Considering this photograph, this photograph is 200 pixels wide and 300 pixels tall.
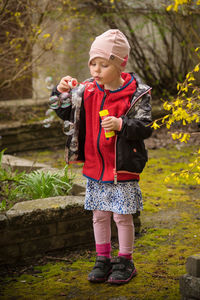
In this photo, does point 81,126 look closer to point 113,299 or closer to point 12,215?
point 12,215

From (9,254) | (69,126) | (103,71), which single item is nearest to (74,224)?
(9,254)

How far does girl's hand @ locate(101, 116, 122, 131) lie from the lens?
3.10m

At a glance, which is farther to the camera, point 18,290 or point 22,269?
point 22,269

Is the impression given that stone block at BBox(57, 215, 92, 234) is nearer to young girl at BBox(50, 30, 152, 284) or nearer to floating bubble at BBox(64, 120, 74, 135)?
young girl at BBox(50, 30, 152, 284)

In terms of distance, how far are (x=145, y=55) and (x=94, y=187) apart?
672 centimetres

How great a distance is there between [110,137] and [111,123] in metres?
0.16

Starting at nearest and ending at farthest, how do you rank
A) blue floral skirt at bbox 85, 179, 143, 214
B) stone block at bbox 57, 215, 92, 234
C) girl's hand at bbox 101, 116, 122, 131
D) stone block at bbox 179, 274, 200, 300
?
stone block at bbox 179, 274, 200, 300 < girl's hand at bbox 101, 116, 122, 131 < blue floral skirt at bbox 85, 179, 143, 214 < stone block at bbox 57, 215, 92, 234

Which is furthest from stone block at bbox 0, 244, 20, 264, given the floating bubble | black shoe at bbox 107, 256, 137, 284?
the floating bubble

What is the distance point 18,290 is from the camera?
3291mm

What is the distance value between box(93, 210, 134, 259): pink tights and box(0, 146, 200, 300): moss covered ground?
8.9 inches

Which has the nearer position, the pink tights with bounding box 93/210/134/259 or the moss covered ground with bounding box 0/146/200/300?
the moss covered ground with bounding box 0/146/200/300

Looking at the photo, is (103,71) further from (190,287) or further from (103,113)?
(190,287)

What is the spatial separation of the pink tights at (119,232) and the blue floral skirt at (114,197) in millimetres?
71

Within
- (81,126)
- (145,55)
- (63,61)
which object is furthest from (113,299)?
(145,55)
